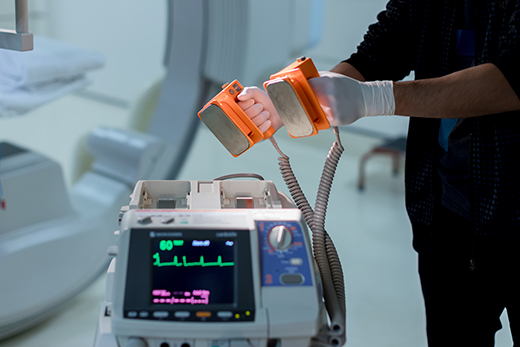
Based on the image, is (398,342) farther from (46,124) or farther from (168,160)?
(46,124)

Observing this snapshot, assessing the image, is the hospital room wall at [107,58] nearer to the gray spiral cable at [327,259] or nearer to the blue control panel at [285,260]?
the gray spiral cable at [327,259]

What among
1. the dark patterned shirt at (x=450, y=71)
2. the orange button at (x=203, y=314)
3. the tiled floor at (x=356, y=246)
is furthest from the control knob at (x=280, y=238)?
the tiled floor at (x=356, y=246)

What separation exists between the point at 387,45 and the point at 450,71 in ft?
0.53

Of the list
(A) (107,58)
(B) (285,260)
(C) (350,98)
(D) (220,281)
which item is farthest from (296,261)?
(A) (107,58)

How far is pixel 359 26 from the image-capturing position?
382cm

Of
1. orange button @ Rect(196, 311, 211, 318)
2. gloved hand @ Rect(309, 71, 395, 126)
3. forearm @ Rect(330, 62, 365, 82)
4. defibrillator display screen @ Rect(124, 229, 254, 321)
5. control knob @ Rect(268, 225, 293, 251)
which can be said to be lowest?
orange button @ Rect(196, 311, 211, 318)

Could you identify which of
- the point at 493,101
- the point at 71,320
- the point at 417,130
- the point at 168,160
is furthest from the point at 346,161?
the point at 493,101

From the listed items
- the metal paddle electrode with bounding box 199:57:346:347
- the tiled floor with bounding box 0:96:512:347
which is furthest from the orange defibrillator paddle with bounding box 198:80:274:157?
the tiled floor with bounding box 0:96:512:347

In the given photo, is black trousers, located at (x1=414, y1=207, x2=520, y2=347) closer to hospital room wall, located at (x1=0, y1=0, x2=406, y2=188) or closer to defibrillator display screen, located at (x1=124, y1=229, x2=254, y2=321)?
defibrillator display screen, located at (x1=124, y1=229, x2=254, y2=321)

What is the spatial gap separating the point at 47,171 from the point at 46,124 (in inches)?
125

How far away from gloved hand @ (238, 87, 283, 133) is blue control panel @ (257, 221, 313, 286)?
0.94 feet

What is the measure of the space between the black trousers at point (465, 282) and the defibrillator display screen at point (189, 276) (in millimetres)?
564

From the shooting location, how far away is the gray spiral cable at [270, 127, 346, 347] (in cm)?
90

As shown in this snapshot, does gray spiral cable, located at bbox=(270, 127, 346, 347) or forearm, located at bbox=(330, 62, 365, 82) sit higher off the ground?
forearm, located at bbox=(330, 62, 365, 82)
